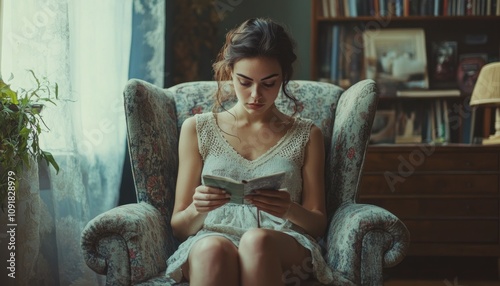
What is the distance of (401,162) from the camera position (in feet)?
11.0

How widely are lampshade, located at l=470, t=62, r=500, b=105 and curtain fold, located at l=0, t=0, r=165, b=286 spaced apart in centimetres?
169

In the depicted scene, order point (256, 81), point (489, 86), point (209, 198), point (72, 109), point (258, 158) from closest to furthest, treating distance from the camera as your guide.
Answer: point (209, 198), point (256, 81), point (258, 158), point (72, 109), point (489, 86)

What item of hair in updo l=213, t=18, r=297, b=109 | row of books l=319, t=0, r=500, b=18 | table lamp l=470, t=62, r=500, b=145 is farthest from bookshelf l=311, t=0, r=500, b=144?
hair in updo l=213, t=18, r=297, b=109

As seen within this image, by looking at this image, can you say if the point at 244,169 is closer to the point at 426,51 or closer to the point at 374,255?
the point at 374,255

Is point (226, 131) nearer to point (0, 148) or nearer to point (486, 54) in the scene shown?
point (0, 148)

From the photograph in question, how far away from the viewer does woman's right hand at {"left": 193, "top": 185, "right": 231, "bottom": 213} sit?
172cm

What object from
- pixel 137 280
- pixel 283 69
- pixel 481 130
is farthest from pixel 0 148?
pixel 481 130

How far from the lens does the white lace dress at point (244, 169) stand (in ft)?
6.18

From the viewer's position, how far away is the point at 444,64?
146 inches

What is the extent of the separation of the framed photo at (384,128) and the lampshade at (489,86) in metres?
0.48

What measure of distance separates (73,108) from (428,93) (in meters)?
1.99

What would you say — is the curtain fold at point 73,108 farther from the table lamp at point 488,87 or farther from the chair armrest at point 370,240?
the table lamp at point 488,87

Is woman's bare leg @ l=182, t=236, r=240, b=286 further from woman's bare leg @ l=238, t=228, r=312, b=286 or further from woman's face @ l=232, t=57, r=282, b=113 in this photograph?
woman's face @ l=232, t=57, r=282, b=113

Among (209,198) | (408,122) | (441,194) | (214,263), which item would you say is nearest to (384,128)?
(408,122)
